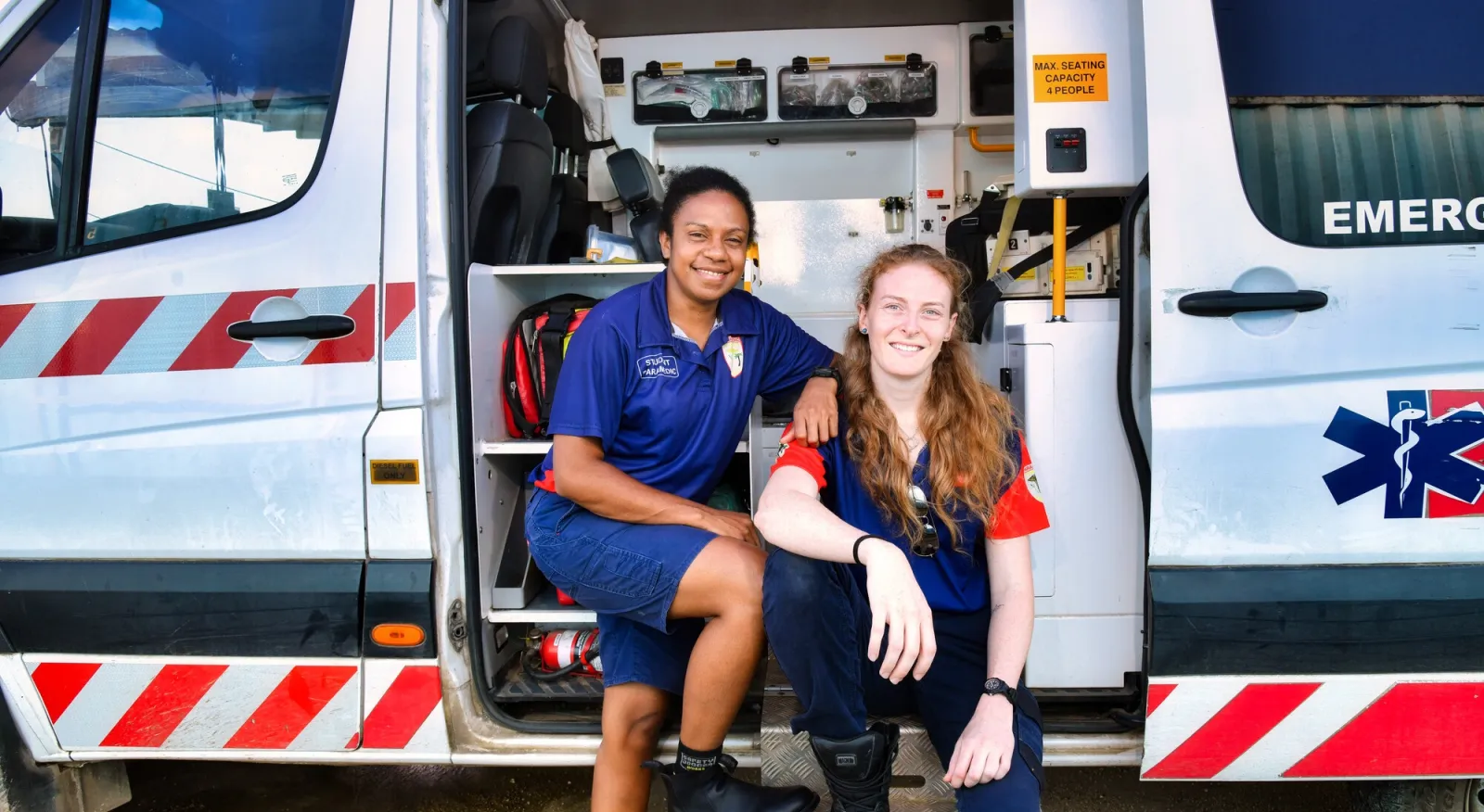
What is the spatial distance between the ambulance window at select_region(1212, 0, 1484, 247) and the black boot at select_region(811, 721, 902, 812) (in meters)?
1.34

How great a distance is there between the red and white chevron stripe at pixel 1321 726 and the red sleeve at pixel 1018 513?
0.46 metres

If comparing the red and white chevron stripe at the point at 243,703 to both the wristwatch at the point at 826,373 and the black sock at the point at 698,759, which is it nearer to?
the black sock at the point at 698,759

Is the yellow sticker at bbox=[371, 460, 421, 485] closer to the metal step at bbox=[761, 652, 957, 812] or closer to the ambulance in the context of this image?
the ambulance

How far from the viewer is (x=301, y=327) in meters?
1.88

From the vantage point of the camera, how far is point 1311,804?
2.40m

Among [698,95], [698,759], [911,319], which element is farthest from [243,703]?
[698,95]

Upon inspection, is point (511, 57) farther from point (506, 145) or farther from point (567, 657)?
point (567, 657)

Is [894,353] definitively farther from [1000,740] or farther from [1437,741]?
[1437,741]

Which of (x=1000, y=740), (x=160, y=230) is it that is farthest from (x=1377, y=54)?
(x=160, y=230)

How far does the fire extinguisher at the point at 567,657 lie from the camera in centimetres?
224

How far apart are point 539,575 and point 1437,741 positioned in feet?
7.05

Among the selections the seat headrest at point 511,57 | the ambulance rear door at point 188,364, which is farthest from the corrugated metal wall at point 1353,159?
the ambulance rear door at point 188,364

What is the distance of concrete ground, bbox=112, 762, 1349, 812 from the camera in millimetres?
2438

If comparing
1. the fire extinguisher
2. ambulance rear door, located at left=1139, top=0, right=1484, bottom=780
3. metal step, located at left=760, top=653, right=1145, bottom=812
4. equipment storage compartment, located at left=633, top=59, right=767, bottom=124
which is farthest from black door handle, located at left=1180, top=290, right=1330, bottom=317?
equipment storage compartment, located at left=633, top=59, right=767, bottom=124
